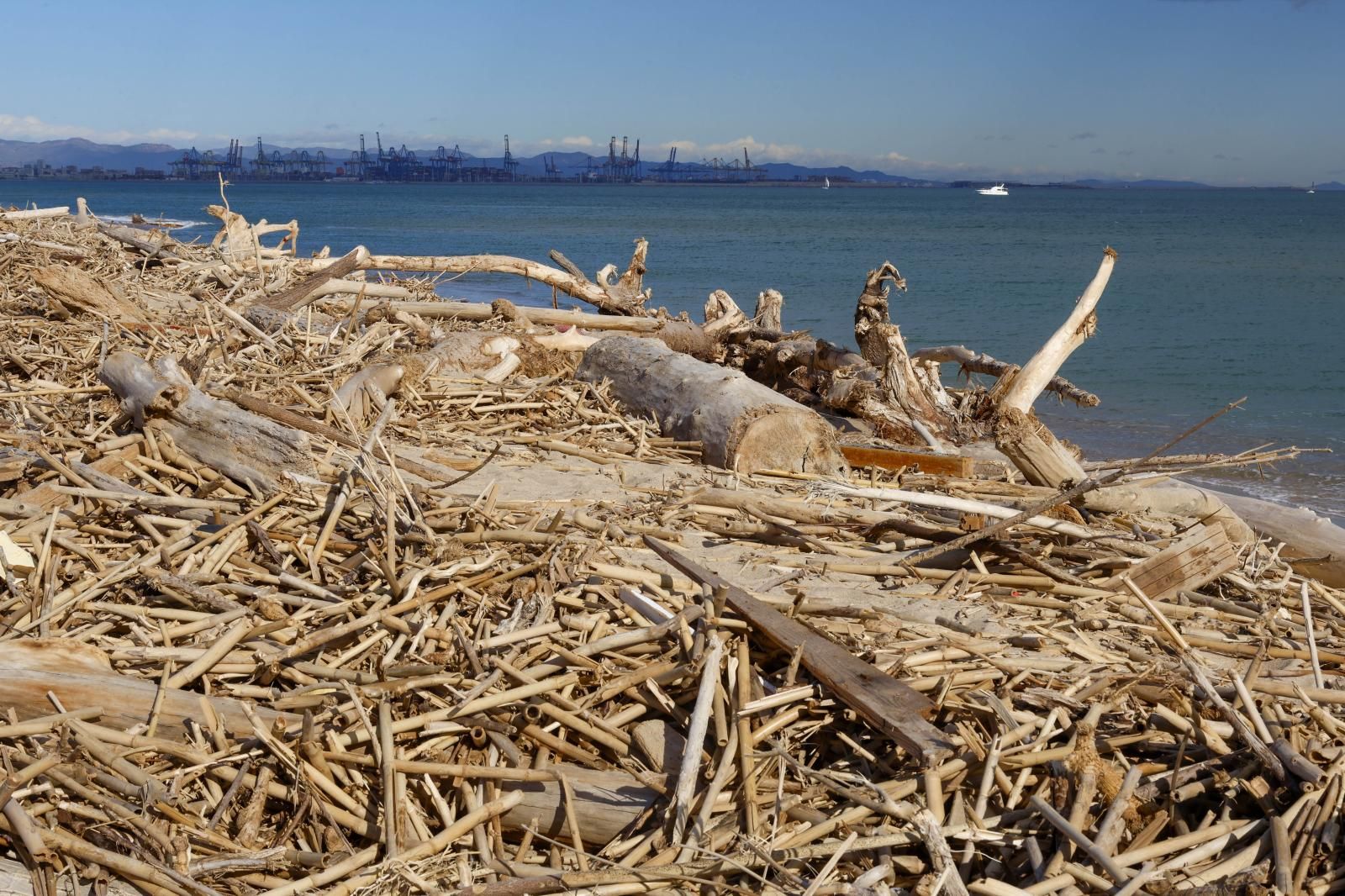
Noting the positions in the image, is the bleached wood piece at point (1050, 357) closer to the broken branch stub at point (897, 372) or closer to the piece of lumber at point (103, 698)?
the broken branch stub at point (897, 372)

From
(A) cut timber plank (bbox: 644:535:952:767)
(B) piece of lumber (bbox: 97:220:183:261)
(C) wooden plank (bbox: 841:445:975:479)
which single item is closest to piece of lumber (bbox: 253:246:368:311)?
(B) piece of lumber (bbox: 97:220:183:261)

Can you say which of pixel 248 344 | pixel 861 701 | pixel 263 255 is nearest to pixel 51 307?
pixel 248 344

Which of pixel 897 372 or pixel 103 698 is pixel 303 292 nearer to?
pixel 897 372

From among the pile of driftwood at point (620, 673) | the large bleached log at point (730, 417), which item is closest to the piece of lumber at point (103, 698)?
the pile of driftwood at point (620, 673)

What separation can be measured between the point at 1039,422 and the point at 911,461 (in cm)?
89

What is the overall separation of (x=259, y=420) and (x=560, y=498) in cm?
165

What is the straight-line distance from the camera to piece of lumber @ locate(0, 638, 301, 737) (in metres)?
3.70

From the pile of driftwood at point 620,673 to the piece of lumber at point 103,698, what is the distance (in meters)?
0.01

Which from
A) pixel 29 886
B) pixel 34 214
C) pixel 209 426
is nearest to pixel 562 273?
pixel 209 426

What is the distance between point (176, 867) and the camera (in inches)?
128

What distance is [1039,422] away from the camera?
7387 millimetres

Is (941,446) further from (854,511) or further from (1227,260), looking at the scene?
(1227,260)

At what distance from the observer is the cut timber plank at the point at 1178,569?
479 cm

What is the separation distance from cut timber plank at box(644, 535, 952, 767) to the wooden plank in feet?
12.0
